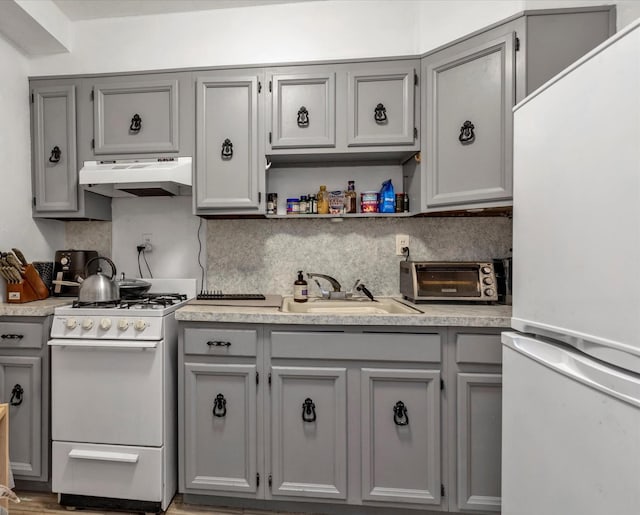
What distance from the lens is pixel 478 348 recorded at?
4.83ft

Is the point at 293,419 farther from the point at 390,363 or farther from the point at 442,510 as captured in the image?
the point at 442,510

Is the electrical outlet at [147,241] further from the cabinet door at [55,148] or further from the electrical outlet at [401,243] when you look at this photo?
the electrical outlet at [401,243]

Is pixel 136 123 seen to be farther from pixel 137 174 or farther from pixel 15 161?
pixel 15 161

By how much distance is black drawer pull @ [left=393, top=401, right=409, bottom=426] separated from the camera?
1.50 m

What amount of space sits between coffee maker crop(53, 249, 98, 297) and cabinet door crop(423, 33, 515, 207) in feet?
7.20

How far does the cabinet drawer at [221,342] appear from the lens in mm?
1563

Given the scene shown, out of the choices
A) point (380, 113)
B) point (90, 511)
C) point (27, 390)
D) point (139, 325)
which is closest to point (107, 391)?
point (139, 325)

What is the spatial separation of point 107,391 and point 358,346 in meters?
1.22

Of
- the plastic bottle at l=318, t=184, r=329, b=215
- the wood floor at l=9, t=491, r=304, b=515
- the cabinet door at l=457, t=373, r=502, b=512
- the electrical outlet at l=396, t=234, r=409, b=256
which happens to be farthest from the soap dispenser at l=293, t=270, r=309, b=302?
the wood floor at l=9, t=491, r=304, b=515

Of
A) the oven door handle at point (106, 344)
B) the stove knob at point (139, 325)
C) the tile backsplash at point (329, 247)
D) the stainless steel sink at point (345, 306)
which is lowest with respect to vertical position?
the oven door handle at point (106, 344)

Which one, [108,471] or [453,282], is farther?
[453,282]

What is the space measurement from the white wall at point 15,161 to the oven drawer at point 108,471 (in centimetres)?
101

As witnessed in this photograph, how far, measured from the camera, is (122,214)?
228cm

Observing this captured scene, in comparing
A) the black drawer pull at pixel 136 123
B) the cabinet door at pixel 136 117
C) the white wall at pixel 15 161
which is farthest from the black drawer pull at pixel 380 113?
the white wall at pixel 15 161
